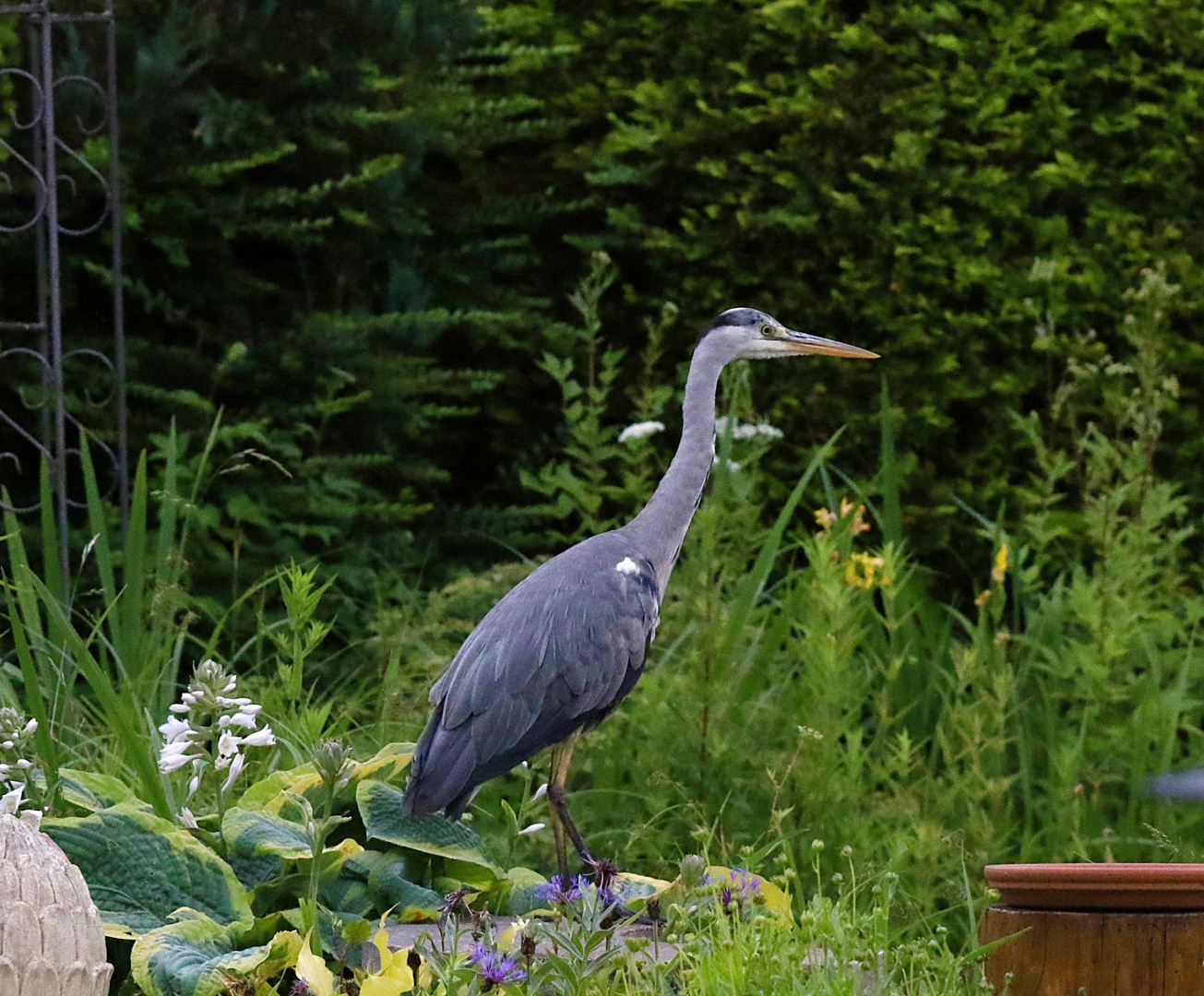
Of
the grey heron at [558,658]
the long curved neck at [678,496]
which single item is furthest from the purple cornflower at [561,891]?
the long curved neck at [678,496]

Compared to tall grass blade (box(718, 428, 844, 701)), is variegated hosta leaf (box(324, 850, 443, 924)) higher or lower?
lower

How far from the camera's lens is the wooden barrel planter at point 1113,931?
241cm

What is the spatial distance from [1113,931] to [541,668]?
1.31 m

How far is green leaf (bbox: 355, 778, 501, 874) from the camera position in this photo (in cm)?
316

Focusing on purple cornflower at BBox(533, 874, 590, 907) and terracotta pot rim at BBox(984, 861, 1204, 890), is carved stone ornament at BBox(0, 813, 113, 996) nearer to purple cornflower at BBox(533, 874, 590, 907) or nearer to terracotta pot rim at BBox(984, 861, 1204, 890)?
purple cornflower at BBox(533, 874, 590, 907)

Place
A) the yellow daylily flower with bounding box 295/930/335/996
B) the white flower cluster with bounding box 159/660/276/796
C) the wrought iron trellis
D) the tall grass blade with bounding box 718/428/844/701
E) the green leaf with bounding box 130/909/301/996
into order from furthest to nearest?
the wrought iron trellis, the tall grass blade with bounding box 718/428/844/701, the white flower cluster with bounding box 159/660/276/796, the green leaf with bounding box 130/909/301/996, the yellow daylily flower with bounding box 295/930/335/996

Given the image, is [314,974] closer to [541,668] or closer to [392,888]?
[392,888]

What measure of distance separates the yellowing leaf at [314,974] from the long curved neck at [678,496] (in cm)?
137

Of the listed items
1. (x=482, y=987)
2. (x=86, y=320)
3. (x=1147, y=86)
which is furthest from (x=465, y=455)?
(x=482, y=987)

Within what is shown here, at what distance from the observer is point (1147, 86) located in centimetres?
589

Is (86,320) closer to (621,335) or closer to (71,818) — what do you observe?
(621,335)

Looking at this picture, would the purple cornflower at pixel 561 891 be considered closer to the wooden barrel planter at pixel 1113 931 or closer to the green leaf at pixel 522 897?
the green leaf at pixel 522 897

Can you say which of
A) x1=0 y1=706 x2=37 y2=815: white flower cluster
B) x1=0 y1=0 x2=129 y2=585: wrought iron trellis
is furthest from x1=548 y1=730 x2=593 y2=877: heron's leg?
x1=0 y1=0 x2=129 y2=585: wrought iron trellis

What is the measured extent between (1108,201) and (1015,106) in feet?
1.69
